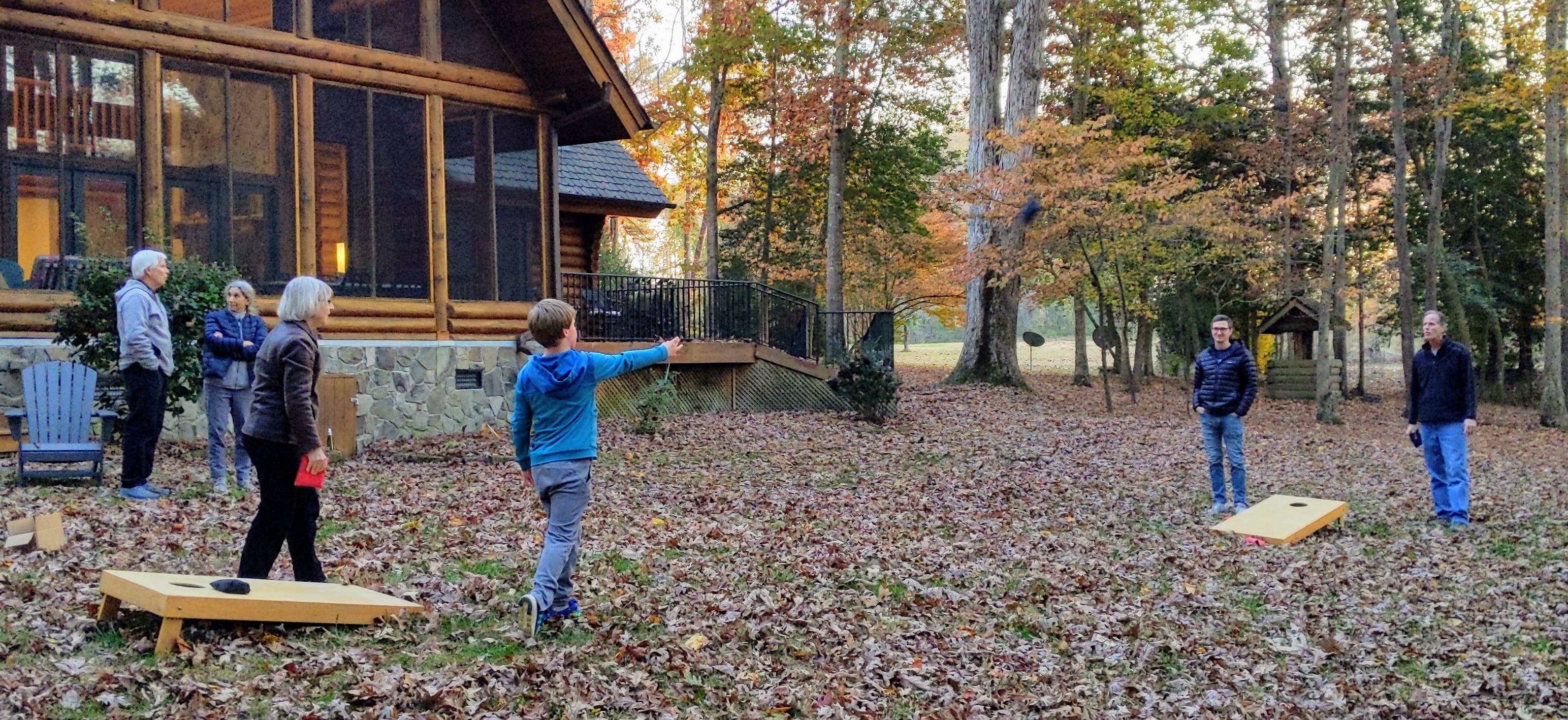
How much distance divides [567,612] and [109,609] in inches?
74.6

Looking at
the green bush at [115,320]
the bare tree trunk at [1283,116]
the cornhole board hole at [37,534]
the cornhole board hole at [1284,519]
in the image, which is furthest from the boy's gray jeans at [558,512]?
the bare tree trunk at [1283,116]

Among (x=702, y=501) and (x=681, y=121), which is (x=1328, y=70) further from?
(x=702, y=501)

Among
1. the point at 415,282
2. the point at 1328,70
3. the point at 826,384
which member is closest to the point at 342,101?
the point at 415,282

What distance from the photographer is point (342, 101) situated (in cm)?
1206

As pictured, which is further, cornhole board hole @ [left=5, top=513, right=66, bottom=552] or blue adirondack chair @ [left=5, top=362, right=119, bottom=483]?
blue adirondack chair @ [left=5, top=362, right=119, bottom=483]

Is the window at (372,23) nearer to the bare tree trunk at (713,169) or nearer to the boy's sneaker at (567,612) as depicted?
the boy's sneaker at (567,612)

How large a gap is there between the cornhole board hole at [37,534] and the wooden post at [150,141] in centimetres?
557

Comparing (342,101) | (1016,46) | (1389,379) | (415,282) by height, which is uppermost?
(1016,46)

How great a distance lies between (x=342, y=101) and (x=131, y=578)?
887cm

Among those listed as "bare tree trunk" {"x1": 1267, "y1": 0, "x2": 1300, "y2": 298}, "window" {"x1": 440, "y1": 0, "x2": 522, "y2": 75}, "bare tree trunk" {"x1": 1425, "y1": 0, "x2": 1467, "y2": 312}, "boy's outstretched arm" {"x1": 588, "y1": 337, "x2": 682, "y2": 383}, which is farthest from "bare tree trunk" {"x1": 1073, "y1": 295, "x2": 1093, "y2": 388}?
"boy's outstretched arm" {"x1": 588, "y1": 337, "x2": 682, "y2": 383}

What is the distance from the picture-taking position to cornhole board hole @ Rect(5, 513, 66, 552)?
5902mm

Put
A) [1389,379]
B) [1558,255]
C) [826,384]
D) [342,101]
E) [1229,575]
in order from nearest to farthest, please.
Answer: [1229,575] < [342,101] < [826,384] < [1558,255] < [1389,379]

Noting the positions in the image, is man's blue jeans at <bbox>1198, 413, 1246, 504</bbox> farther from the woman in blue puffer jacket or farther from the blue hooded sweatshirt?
the woman in blue puffer jacket

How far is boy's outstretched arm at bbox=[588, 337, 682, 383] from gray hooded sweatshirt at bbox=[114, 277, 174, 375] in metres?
4.34
